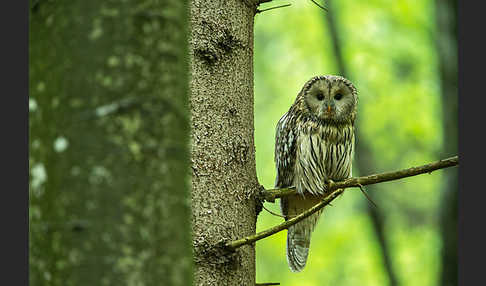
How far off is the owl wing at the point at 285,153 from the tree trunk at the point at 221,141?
131 cm

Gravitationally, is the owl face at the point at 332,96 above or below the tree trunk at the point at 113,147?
above

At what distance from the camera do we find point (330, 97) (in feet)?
15.5

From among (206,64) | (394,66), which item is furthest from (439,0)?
(394,66)

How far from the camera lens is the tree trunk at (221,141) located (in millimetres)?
3080

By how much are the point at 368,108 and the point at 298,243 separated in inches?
279

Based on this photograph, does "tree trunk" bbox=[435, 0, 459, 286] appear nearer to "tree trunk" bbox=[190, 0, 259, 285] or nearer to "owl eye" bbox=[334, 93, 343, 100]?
"owl eye" bbox=[334, 93, 343, 100]

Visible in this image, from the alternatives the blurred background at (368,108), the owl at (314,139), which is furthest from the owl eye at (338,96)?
the blurred background at (368,108)

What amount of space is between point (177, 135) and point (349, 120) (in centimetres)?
365

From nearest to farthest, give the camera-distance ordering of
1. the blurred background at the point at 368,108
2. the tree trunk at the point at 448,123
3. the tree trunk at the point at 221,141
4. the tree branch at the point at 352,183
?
the tree branch at the point at 352,183
the tree trunk at the point at 221,141
the tree trunk at the point at 448,123
the blurred background at the point at 368,108

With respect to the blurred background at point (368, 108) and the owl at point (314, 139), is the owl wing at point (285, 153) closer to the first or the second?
the owl at point (314, 139)

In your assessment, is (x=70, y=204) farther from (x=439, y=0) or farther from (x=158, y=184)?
(x=439, y=0)

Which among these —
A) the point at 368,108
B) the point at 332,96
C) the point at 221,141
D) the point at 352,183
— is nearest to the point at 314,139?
the point at 332,96

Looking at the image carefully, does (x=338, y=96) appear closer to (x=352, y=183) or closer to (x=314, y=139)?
(x=314, y=139)

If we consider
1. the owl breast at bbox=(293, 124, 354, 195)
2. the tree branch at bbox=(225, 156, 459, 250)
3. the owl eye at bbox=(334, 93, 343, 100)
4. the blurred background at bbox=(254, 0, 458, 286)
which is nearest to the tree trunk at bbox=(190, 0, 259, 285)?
the tree branch at bbox=(225, 156, 459, 250)
